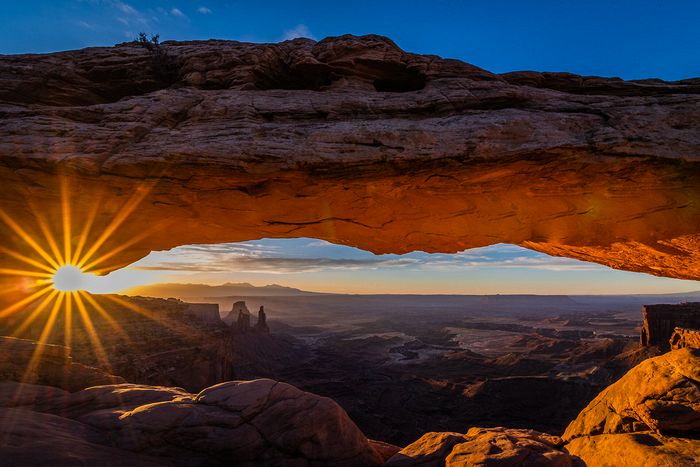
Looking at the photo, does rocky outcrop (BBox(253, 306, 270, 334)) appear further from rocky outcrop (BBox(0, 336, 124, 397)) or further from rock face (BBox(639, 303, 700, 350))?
rock face (BBox(639, 303, 700, 350))

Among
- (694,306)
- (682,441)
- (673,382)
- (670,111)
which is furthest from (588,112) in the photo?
→ (694,306)

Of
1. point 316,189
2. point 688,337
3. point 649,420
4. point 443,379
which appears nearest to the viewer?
point 649,420

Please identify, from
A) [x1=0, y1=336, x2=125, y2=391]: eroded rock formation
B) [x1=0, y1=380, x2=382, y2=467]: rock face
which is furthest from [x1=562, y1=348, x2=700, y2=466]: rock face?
[x1=0, y1=336, x2=125, y2=391]: eroded rock formation

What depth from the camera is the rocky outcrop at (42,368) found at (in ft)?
25.1

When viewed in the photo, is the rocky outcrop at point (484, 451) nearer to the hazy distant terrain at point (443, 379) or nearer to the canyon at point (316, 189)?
the canyon at point (316, 189)

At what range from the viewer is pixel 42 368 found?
791 cm

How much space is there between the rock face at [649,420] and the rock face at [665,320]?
48.5 meters

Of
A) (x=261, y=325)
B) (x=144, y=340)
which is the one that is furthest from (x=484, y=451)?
(x=261, y=325)

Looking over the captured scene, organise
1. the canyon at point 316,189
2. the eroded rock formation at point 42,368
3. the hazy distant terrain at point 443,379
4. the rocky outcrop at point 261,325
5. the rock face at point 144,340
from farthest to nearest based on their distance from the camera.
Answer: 1. the rocky outcrop at point 261,325
2. the hazy distant terrain at point 443,379
3. the rock face at point 144,340
4. the eroded rock formation at point 42,368
5. the canyon at point 316,189

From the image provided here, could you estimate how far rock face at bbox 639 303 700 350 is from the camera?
1642 inches

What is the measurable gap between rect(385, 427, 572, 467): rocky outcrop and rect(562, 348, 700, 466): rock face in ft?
3.50

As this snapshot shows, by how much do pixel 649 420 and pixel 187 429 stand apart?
8926 millimetres

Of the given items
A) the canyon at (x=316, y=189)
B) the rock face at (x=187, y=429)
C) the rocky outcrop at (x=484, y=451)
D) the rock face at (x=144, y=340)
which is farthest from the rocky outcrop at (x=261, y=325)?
the rocky outcrop at (x=484, y=451)

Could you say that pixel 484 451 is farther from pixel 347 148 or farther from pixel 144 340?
pixel 144 340
